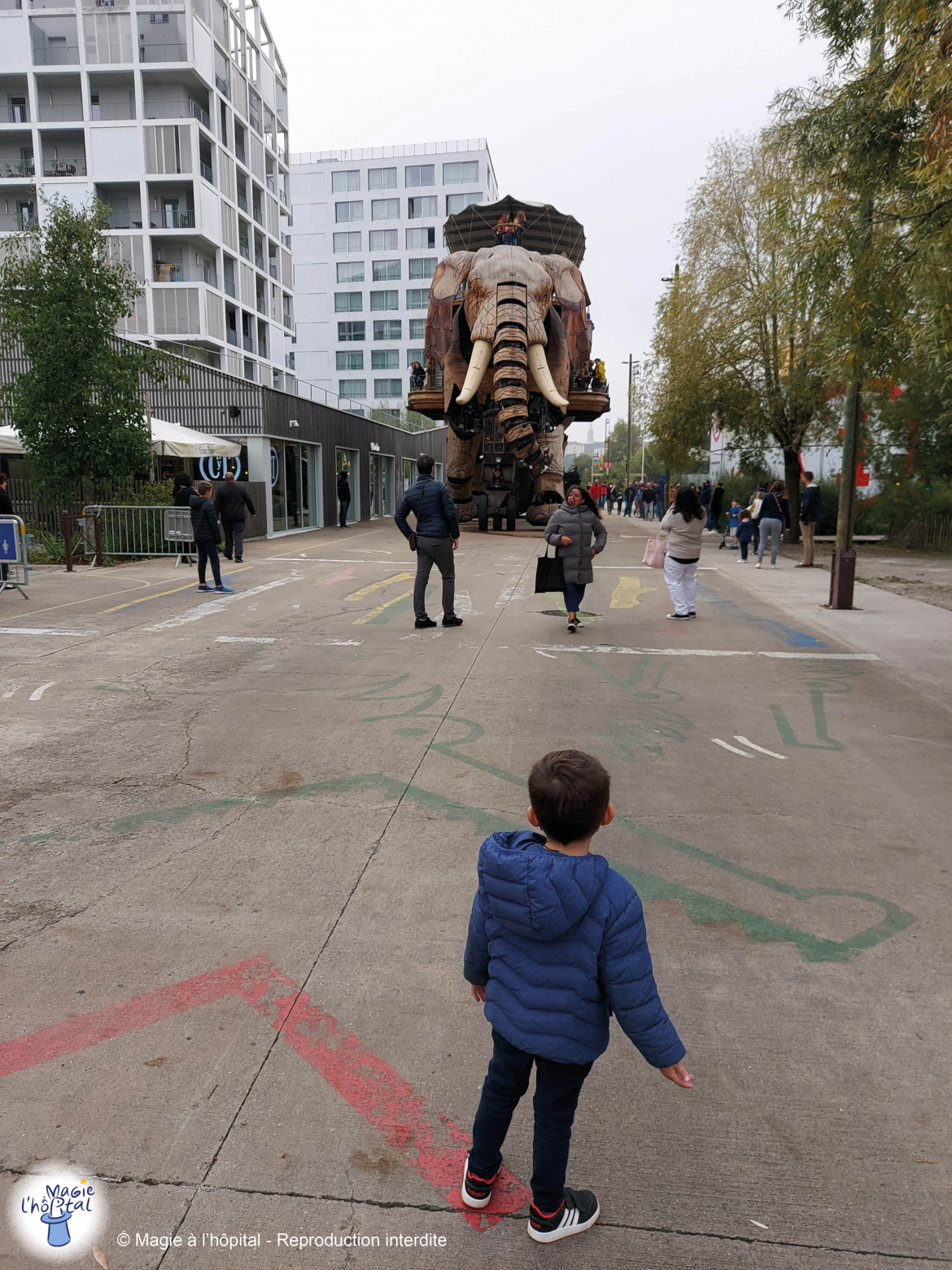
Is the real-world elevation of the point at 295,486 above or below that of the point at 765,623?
above

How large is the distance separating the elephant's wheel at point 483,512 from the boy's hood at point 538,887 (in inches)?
922

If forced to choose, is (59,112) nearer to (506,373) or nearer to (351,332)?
(351,332)

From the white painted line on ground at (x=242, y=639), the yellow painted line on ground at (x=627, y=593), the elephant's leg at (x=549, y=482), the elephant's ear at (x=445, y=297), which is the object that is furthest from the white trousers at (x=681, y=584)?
the elephant's ear at (x=445, y=297)

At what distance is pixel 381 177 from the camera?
258 ft

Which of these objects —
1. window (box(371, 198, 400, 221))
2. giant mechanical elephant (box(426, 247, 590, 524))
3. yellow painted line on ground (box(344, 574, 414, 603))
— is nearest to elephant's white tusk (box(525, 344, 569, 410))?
giant mechanical elephant (box(426, 247, 590, 524))

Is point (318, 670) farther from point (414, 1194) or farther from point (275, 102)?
point (275, 102)

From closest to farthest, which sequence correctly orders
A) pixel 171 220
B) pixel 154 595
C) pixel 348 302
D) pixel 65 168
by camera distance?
pixel 154 595
pixel 65 168
pixel 171 220
pixel 348 302

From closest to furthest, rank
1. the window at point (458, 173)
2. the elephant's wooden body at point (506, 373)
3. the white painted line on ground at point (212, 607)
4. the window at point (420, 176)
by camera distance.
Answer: the white painted line on ground at point (212, 607)
the elephant's wooden body at point (506, 373)
the window at point (458, 173)
the window at point (420, 176)

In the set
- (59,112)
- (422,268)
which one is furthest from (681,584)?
(422,268)

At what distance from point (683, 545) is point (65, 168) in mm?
46459

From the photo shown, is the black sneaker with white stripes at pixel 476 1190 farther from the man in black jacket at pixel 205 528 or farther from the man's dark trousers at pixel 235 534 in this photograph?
the man's dark trousers at pixel 235 534

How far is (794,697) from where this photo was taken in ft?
24.9

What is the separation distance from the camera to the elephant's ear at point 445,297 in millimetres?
23141

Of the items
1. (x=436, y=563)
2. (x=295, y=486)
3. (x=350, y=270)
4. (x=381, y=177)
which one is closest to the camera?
(x=436, y=563)
